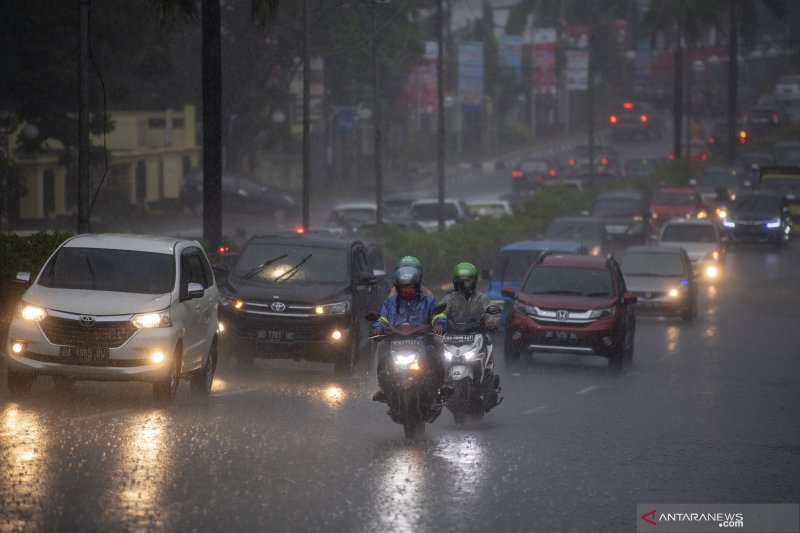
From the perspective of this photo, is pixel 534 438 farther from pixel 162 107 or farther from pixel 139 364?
pixel 162 107

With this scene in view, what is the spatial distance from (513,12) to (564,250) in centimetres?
10953

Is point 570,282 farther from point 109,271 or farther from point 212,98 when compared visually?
point 109,271

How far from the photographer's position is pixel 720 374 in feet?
72.3

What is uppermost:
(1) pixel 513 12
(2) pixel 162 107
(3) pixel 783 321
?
(1) pixel 513 12

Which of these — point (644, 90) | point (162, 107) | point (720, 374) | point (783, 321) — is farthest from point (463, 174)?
point (720, 374)

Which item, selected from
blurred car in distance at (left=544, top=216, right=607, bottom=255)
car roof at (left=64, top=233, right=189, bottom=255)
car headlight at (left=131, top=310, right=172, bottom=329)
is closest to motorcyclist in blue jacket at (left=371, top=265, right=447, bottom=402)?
car headlight at (left=131, top=310, right=172, bottom=329)

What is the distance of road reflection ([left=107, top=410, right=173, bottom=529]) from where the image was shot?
9.80 meters

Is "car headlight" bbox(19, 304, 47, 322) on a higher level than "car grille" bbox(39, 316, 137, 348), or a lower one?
higher

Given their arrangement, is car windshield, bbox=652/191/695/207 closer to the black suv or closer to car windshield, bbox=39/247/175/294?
the black suv

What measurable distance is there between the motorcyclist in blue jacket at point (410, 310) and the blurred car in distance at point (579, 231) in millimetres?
25809

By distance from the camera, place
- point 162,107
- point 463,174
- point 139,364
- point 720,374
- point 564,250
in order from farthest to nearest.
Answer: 1. point 463,174
2. point 162,107
3. point 564,250
4. point 720,374
5. point 139,364

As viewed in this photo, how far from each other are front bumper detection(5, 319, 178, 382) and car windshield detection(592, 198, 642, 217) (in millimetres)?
36717

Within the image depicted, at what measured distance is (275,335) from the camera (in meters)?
19.8

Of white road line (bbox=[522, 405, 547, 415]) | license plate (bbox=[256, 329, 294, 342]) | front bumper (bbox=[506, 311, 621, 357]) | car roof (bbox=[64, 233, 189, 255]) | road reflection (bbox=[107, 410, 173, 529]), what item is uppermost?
car roof (bbox=[64, 233, 189, 255])
